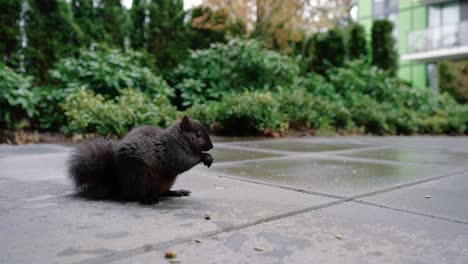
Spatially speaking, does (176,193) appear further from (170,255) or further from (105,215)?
(170,255)

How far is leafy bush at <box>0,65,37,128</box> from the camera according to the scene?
6188 millimetres

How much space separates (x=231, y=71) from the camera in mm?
9195

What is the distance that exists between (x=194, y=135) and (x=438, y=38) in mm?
21348

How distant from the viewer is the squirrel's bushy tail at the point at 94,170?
2.40m

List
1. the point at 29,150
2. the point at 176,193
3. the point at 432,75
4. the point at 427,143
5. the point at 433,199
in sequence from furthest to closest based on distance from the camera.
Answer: the point at 432,75
the point at 427,143
the point at 29,150
the point at 176,193
the point at 433,199

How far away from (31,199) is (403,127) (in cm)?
876

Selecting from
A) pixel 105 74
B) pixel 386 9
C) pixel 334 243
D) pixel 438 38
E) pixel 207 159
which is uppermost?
pixel 386 9

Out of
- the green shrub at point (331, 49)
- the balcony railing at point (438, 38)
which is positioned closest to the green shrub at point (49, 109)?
the green shrub at point (331, 49)

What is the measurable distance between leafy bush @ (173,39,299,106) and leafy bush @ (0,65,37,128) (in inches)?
123

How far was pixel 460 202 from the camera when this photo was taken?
2314 millimetres

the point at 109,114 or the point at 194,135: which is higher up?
→ the point at 109,114

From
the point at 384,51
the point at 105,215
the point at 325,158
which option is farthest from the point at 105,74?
the point at 384,51

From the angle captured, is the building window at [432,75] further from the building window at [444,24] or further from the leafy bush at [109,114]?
the leafy bush at [109,114]

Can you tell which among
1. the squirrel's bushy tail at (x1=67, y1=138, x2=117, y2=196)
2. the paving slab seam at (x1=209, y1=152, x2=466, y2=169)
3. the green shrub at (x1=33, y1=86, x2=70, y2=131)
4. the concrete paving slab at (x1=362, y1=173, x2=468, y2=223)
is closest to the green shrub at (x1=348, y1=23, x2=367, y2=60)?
the green shrub at (x1=33, y1=86, x2=70, y2=131)
